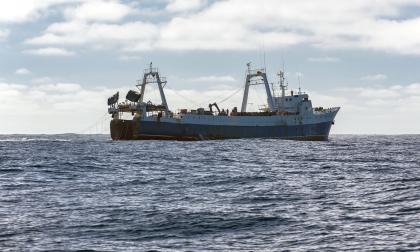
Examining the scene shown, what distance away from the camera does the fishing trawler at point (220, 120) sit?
92.8 m

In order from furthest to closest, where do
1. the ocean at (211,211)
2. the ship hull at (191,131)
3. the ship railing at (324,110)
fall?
the ship railing at (324,110)
the ship hull at (191,131)
the ocean at (211,211)

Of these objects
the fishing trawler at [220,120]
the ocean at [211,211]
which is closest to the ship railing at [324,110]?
the fishing trawler at [220,120]

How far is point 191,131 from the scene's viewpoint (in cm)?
9319

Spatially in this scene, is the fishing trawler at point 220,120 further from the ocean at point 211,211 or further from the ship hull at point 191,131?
the ocean at point 211,211

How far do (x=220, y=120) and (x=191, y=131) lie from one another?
19.1 feet

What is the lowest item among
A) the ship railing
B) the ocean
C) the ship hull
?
the ocean

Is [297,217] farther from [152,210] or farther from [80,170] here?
[80,170]

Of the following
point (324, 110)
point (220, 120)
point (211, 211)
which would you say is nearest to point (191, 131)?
point (220, 120)

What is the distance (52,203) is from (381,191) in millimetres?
14502

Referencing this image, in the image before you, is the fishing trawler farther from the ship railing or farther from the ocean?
the ocean

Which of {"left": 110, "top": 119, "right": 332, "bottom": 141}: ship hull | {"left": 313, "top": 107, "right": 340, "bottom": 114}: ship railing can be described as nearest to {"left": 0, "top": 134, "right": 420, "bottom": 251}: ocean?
{"left": 110, "top": 119, "right": 332, "bottom": 141}: ship hull

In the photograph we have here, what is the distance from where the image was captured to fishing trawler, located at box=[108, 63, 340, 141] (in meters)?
92.8

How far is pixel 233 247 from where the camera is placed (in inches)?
534

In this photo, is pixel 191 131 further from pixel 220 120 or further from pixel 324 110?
pixel 324 110
